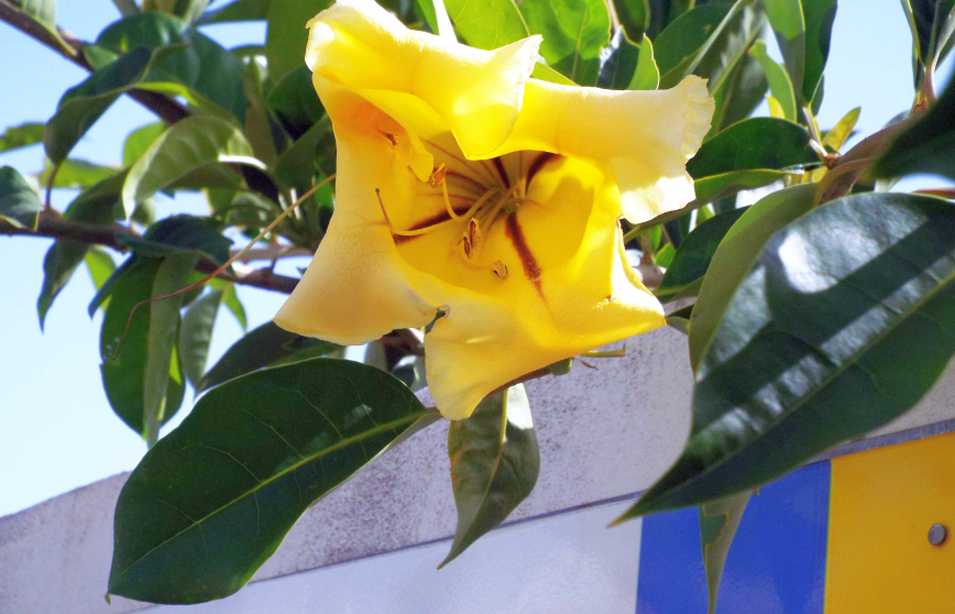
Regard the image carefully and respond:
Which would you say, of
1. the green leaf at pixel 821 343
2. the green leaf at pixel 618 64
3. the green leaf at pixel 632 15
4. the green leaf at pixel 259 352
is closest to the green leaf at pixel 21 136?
the green leaf at pixel 259 352

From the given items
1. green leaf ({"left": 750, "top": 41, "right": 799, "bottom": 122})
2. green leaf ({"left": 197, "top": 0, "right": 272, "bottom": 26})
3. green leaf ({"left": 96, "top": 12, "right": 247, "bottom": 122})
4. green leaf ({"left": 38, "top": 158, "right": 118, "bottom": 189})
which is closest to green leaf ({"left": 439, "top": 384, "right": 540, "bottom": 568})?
green leaf ({"left": 750, "top": 41, "right": 799, "bottom": 122})

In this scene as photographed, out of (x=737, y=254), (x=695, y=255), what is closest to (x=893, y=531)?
(x=695, y=255)

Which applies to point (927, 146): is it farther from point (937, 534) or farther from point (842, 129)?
point (842, 129)

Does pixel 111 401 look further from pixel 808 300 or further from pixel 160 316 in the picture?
pixel 808 300

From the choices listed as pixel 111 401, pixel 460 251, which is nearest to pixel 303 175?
pixel 111 401

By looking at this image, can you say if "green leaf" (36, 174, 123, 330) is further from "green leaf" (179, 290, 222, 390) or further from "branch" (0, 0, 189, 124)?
"green leaf" (179, 290, 222, 390)

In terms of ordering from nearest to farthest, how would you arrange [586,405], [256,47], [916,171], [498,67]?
[916,171] < [498,67] < [586,405] < [256,47]

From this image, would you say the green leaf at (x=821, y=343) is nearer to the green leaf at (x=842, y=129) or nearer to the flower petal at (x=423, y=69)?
the flower petal at (x=423, y=69)
